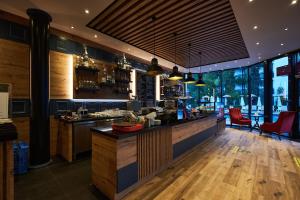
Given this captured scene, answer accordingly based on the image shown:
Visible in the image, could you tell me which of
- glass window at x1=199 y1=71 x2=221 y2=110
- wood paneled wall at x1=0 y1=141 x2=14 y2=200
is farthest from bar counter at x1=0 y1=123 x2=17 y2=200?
glass window at x1=199 y1=71 x2=221 y2=110

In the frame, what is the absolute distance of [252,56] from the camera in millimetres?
6887

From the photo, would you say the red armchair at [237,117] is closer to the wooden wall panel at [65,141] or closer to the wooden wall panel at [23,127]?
the wooden wall panel at [65,141]

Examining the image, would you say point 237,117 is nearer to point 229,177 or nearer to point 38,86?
point 229,177

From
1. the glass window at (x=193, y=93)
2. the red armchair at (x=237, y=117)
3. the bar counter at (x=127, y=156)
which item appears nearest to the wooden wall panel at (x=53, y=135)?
the bar counter at (x=127, y=156)

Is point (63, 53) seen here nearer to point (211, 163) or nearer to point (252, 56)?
point (211, 163)

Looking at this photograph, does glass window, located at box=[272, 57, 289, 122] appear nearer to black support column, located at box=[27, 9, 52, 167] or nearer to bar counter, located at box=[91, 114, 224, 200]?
bar counter, located at box=[91, 114, 224, 200]

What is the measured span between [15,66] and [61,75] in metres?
1.02

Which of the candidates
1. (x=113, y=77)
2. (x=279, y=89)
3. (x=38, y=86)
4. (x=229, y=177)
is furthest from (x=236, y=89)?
Result: (x=38, y=86)

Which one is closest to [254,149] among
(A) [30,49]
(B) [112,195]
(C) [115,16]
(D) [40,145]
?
(B) [112,195]

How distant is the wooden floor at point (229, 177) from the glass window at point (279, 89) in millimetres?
2789

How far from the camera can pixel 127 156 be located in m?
2.51

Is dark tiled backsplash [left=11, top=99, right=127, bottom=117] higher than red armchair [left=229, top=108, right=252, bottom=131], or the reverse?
dark tiled backsplash [left=11, top=99, right=127, bottom=117]

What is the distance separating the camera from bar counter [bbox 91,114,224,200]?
7.82ft

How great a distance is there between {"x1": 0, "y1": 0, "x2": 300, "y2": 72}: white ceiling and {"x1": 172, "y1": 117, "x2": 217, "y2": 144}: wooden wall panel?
2.85 meters
